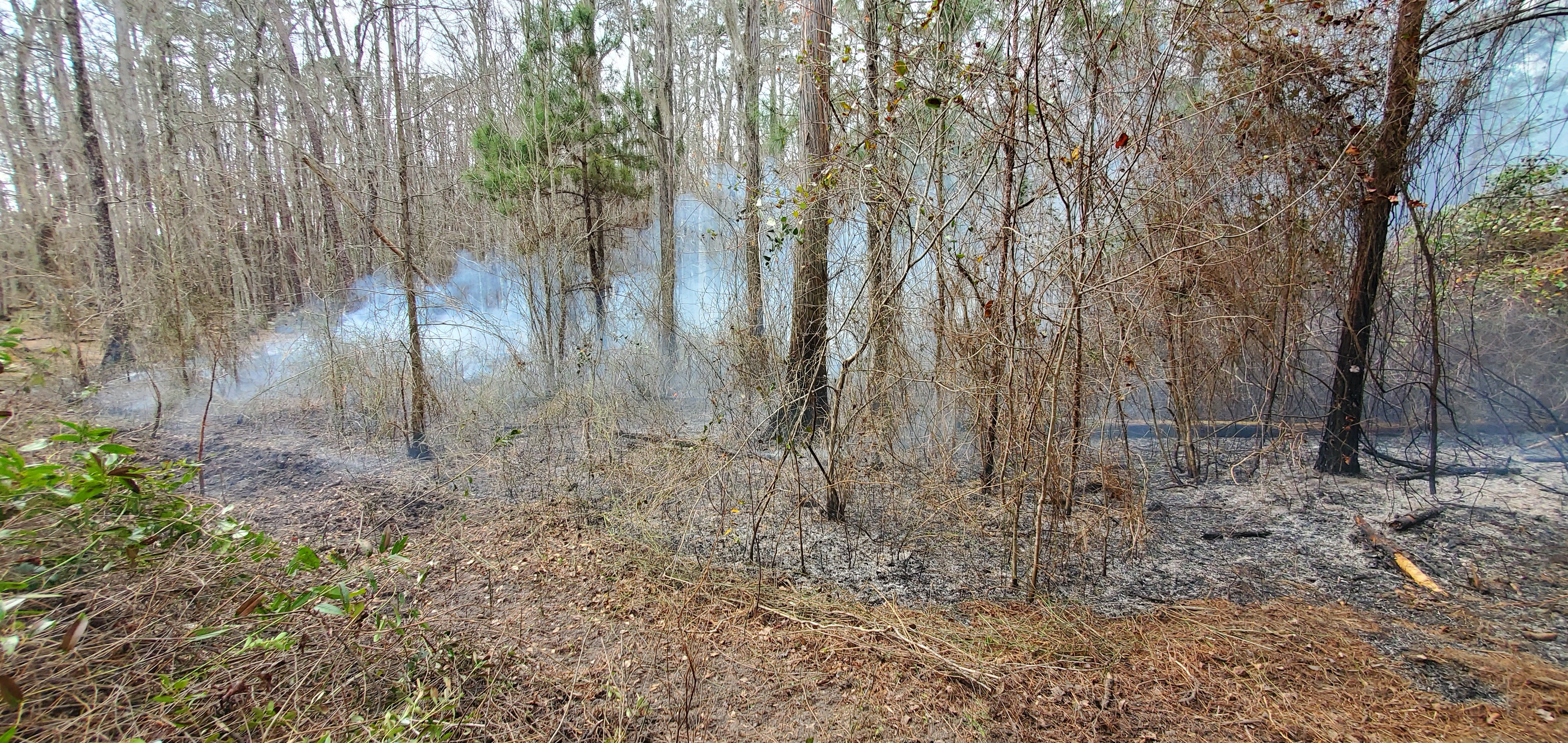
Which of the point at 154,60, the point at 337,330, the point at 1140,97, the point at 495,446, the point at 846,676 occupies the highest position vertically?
the point at 154,60

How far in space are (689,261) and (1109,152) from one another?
742cm

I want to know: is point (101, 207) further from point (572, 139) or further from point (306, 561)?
point (306, 561)

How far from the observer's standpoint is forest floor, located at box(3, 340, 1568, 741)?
2.47 meters

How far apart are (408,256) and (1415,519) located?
27.1 ft

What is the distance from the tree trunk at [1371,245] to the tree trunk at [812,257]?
3985mm

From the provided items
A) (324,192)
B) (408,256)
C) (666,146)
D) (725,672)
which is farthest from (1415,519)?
(324,192)

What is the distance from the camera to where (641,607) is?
3.47 meters

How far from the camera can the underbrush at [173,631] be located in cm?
180

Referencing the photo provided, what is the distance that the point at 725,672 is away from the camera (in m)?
2.89

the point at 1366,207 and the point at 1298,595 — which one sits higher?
the point at 1366,207

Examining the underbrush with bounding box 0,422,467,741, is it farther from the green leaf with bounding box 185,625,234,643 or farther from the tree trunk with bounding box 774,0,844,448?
the tree trunk with bounding box 774,0,844,448

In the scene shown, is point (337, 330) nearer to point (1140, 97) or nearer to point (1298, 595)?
point (1140, 97)

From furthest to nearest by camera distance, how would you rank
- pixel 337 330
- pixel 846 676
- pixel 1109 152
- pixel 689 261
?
pixel 689 261
pixel 337 330
pixel 1109 152
pixel 846 676

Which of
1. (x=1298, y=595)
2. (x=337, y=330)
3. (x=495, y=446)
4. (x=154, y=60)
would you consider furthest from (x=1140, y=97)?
(x=154, y=60)
